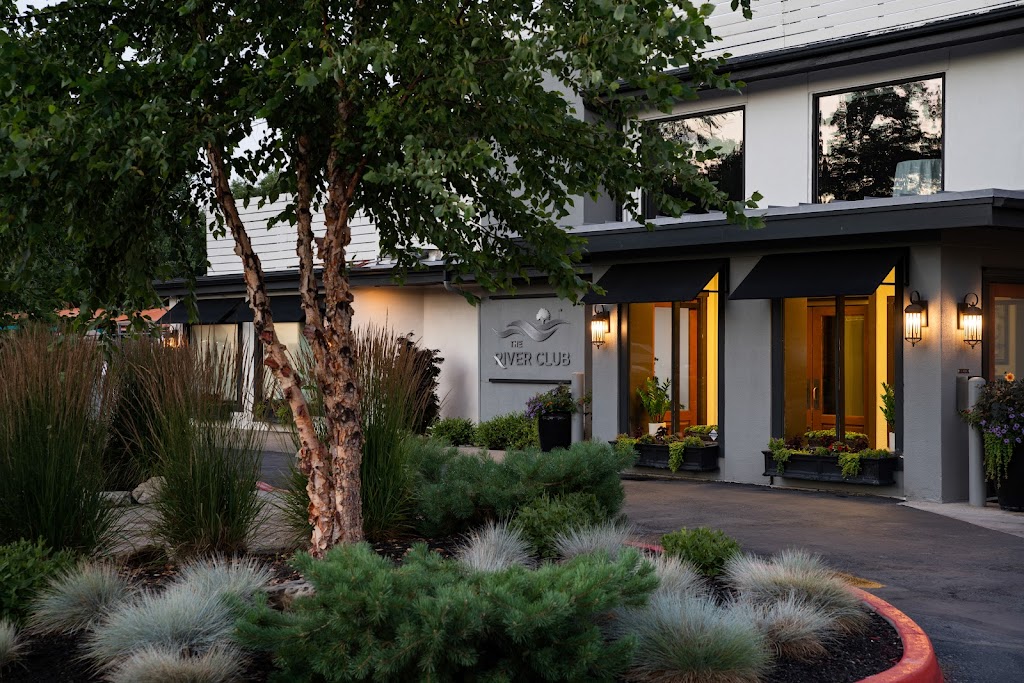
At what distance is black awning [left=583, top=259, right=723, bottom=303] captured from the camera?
1550 cm

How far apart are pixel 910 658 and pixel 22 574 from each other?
465 cm

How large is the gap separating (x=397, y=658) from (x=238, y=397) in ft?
11.3

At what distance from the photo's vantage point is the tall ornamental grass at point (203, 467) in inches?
271

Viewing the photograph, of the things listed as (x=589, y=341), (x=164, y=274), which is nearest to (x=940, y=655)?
(x=164, y=274)

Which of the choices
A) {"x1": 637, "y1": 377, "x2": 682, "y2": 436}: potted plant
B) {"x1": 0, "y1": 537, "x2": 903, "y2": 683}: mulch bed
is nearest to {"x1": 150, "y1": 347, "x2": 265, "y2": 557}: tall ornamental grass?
{"x1": 0, "y1": 537, "x2": 903, "y2": 683}: mulch bed

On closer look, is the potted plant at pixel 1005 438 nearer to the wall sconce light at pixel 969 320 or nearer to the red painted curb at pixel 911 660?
the wall sconce light at pixel 969 320

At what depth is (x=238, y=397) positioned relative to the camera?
737 centimetres

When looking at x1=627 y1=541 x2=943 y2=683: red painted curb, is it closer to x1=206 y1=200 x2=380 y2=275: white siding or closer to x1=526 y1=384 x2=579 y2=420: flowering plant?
x1=526 y1=384 x2=579 y2=420: flowering plant

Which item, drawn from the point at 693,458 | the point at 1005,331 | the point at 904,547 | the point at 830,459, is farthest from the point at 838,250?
the point at 904,547

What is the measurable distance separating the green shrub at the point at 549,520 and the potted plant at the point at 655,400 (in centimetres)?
851

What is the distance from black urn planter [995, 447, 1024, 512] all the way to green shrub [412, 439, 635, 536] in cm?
604

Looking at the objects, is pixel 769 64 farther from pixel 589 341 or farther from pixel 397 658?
pixel 397 658

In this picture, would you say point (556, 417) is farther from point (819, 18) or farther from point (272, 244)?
point (272, 244)

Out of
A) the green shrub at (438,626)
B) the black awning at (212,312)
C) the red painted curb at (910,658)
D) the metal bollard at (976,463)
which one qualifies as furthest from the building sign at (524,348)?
the green shrub at (438,626)
